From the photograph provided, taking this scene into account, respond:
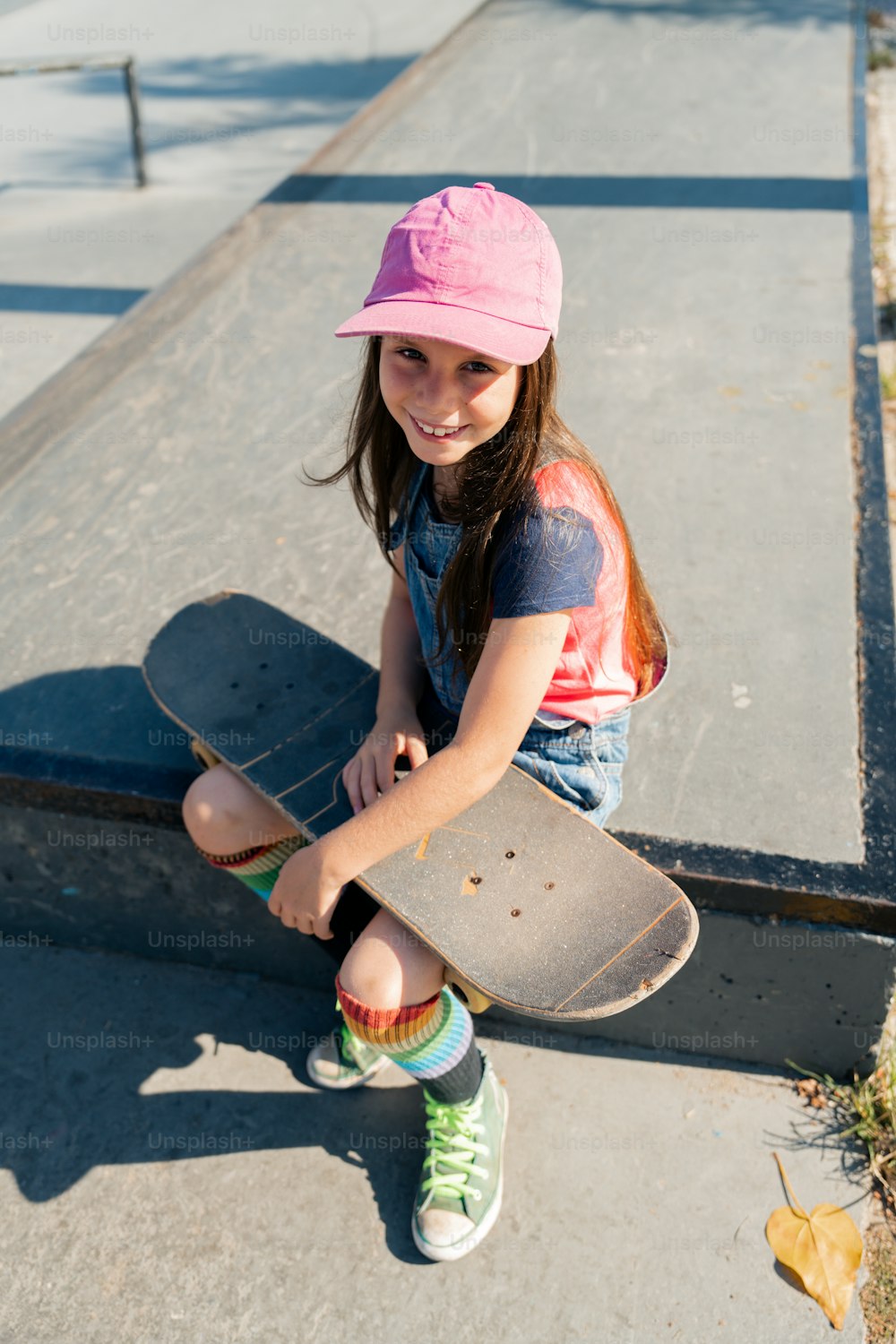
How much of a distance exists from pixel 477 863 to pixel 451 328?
2.72 ft

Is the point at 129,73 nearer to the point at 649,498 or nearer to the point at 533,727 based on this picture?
the point at 649,498

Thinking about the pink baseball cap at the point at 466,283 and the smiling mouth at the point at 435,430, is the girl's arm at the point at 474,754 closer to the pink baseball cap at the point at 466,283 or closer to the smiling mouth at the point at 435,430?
the smiling mouth at the point at 435,430

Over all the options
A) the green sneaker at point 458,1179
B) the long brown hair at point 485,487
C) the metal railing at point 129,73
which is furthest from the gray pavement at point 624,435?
the metal railing at point 129,73

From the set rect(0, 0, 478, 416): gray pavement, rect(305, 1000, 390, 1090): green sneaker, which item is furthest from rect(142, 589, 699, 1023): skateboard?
rect(0, 0, 478, 416): gray pavement

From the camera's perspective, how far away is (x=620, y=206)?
486 centimetres

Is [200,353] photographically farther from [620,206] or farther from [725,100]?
[725,100]

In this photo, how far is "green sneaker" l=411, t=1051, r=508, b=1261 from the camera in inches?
75.7

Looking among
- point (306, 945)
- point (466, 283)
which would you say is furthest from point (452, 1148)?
point (466, 283)

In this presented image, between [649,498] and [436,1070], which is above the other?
[649,498]

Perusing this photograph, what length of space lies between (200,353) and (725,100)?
3.71 m

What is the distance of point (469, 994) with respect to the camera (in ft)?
5.88

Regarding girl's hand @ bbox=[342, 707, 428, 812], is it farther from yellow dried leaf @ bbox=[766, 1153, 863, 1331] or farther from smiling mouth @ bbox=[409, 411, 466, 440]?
yellow dried leaf @ bbox=[766, 1153, 863, 1331]

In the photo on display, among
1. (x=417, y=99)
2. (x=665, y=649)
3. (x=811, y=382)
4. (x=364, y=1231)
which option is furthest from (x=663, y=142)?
(x=364, y=1231)

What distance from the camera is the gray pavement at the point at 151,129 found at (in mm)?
5324
